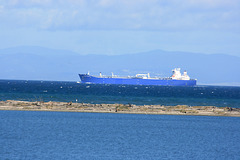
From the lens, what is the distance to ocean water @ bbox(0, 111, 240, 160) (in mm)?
30828

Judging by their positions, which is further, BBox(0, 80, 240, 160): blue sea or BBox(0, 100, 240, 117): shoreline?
BBox(0, 100, 240, 117): shoreline

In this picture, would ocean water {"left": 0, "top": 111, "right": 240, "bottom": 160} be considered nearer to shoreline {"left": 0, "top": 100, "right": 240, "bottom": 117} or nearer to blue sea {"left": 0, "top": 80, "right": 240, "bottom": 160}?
blue sea {"left": 0, "top": 80, "right": 240, "bottom": 160}

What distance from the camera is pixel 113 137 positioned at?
125 ft

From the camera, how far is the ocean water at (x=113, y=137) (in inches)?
1214

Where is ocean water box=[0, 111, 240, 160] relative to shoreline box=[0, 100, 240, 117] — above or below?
below

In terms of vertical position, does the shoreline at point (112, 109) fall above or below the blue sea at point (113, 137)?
above

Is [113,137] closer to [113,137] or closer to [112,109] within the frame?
[113,137]

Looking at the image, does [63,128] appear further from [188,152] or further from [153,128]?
[188,152]

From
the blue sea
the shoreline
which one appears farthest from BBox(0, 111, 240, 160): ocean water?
the shoreline

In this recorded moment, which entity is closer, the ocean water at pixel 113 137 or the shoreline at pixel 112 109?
the ocean water at pixel 113 137

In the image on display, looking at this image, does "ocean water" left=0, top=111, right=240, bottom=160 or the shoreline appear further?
the shoreline

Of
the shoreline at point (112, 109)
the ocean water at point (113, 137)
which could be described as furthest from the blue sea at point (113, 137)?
the shoreline at point (112, 109)

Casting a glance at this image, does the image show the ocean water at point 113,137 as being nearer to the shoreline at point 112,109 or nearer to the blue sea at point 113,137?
the blue sea at point 113,137

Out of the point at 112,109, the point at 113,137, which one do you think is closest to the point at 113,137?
the point at 113,137
